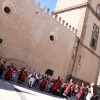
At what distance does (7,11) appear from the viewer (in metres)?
9.93

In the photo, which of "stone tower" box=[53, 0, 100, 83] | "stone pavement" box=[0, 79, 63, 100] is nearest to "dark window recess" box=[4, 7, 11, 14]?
"stone pavement" box=[0, 79, 63, 100]

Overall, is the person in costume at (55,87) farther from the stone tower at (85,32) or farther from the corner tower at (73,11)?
the corner tower at (73,11)

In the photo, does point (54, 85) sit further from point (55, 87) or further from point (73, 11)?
point (73, 11)

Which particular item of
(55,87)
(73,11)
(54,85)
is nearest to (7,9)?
(54,85)

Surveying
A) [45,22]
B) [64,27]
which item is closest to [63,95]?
[45,22]

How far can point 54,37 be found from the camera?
501 inches

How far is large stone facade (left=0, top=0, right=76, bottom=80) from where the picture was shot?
9.59 m

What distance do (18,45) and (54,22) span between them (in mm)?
3976

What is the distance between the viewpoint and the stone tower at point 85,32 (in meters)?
14.7

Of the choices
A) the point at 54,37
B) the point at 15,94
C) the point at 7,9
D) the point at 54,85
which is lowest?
the point at 15,94

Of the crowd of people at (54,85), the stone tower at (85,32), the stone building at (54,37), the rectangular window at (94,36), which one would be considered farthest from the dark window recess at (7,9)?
the rectangular window at (94,36)

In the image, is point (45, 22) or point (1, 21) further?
point (45, 22)

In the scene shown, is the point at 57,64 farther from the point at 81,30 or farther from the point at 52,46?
the point at 81,30

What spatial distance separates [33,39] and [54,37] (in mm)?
2363
